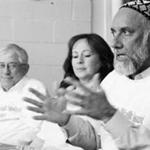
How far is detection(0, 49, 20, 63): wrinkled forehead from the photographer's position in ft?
9.53

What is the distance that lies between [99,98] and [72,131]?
46 cm

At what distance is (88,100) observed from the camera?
3.78 ft

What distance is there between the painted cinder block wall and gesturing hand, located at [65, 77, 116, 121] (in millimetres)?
1938

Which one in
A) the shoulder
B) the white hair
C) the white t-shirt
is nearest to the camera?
the white t-shirt

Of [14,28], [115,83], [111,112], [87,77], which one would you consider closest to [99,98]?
[111,112]

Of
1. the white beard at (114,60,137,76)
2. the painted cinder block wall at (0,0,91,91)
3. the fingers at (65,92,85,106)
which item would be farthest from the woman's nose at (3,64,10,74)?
the fingers at (65,92,85,106)

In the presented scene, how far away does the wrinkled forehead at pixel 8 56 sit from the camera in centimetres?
291

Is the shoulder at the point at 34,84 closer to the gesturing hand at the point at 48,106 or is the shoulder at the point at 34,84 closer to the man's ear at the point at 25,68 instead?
the man's ear at the point at 25,68

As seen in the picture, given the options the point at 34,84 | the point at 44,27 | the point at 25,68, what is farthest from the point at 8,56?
the point at 44,27

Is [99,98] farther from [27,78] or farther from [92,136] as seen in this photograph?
[27,78]

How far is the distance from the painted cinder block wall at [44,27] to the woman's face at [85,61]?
827 millimetres

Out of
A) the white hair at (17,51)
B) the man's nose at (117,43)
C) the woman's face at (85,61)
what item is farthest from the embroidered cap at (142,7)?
the white hair at (17,51)

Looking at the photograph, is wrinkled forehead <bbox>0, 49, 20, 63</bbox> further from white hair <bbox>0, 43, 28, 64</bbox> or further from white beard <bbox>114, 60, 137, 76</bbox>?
white beard <bbox>114, 60, 137, 76</bbox>

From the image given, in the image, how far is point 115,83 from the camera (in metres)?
1.64
